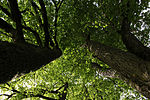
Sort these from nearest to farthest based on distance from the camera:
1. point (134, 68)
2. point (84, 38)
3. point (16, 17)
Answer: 1. point (134, 68)
2. point (16, 17)
3. point (84, 38)

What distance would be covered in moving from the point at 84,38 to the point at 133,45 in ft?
11.2

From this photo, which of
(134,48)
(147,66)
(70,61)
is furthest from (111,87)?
(147,66)

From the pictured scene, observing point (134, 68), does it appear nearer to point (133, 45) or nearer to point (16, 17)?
point (133, 45)

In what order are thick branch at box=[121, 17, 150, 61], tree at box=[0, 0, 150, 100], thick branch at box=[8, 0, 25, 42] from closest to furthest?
tree at box=[0, 0, 150, 100] < thick branch at box=[121, 17, 150, 61] < thick branch at box=[8, 0, 25, 42]

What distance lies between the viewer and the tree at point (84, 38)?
10.1 ft

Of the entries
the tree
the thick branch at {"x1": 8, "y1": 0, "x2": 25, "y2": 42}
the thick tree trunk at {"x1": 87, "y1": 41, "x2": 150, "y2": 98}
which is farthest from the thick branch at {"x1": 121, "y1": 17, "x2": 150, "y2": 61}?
the thick branch at {"x1": 8, "y1": 0, "x2": 25, "y2": 42}

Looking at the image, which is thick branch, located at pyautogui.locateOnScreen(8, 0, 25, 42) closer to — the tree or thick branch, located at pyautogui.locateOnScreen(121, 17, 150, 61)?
the tree

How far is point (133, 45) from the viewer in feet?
14.8

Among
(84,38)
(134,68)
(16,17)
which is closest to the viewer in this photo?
(134,68)

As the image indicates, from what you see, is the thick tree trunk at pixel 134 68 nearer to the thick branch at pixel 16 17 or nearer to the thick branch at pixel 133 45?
the thick branch at pixel 133 45

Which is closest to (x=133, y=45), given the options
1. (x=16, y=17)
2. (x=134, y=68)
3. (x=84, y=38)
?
(x=134, y=68)

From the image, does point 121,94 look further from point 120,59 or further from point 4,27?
point 4,27

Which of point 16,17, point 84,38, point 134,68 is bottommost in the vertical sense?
point 134,68

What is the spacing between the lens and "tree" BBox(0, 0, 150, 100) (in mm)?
3083
